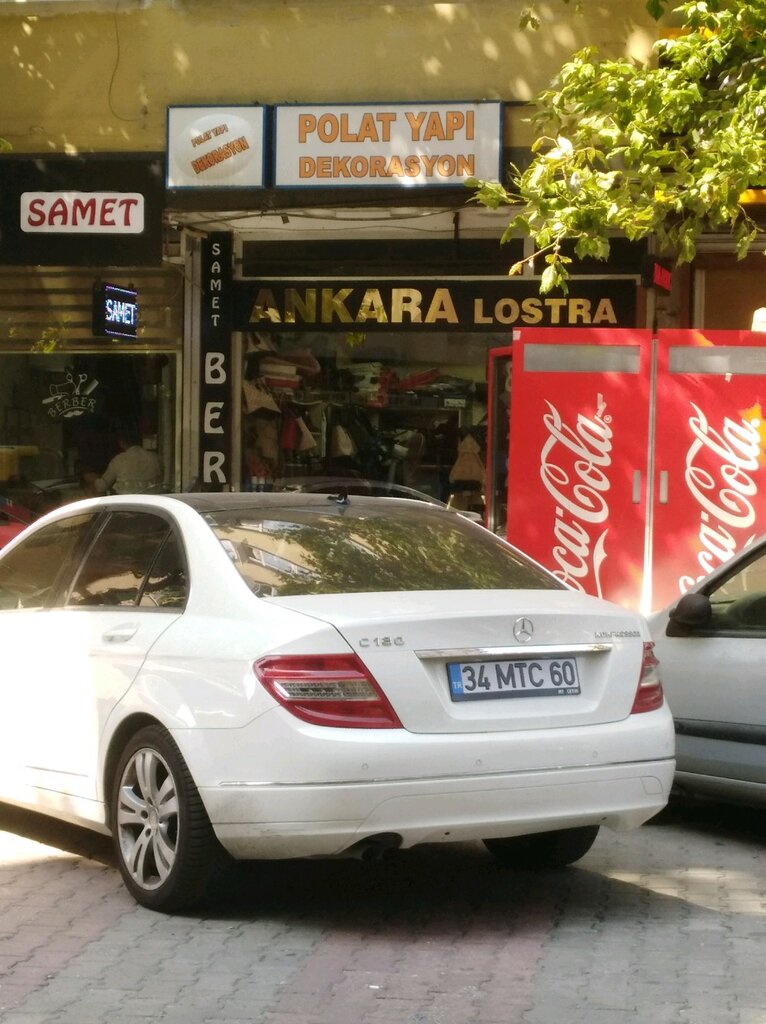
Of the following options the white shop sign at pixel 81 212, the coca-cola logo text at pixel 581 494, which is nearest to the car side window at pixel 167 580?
the coca-cola logo text at pixel 581 494

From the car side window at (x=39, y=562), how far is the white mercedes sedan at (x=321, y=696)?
200 millimetres

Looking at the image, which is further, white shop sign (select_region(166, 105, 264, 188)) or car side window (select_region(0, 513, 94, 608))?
white shop sign (select_region(166, 105, 264, 188))

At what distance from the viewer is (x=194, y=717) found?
540 centimetres

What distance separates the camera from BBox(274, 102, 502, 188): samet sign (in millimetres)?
13164

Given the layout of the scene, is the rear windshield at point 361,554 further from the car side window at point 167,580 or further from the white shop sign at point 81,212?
the white shop sign at point 81,212

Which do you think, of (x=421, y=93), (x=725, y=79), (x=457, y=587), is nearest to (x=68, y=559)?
(x=457, y=587)

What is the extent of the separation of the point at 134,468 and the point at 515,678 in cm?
1050

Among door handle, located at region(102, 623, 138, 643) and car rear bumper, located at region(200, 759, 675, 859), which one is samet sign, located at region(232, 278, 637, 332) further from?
car rear bumper, located at region(200, 759, 675, 859)

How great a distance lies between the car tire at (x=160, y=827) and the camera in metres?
5.37

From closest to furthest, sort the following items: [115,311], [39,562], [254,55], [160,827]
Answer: [160,827], [39,562], [254,55], [115,311]

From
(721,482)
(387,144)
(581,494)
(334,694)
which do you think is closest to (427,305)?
(387,144)

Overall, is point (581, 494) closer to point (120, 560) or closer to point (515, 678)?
point (120, 560)

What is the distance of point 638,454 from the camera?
33.9ft

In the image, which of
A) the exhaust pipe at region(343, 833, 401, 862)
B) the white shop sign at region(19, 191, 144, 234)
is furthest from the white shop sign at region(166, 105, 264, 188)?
Answer: the exhaust pipe at region(343, 833, 401, 862)
